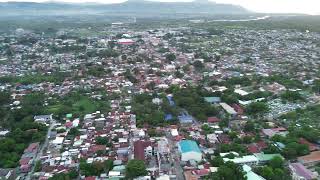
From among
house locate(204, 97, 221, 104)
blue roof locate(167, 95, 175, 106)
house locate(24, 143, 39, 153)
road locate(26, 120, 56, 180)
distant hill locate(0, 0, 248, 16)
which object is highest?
house locate(204, 97, 221, 104)

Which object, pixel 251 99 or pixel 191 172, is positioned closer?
pixel 191 172

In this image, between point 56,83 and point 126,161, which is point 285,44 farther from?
point 126,161

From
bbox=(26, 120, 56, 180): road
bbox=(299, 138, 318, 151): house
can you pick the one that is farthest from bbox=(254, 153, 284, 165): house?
bbox=(26, 120, 56, 180): road

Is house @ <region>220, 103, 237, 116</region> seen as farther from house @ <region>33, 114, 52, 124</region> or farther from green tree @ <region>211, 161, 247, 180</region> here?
house @ <region>33, 114, 52, 124</region>

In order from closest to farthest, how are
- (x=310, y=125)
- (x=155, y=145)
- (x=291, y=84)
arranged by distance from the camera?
(x=155, y=145) < (x=310, y=125) < (x=291, y=84)

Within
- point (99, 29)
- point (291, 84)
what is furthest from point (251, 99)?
point (99, 29)

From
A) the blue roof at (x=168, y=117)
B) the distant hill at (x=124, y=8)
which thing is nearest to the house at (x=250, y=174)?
the blue roof at (x=168, y=117)
